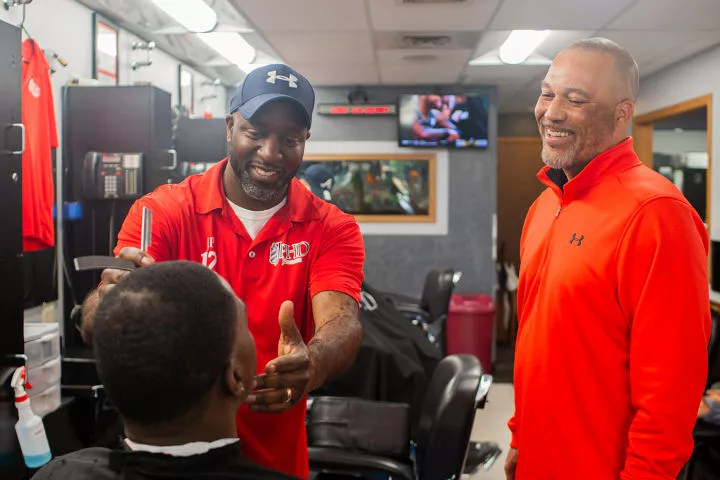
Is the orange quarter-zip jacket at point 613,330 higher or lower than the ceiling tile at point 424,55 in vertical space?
lower

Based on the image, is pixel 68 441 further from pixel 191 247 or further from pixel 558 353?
pixel 558 353

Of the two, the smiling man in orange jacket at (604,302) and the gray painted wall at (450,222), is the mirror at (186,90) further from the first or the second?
the smiling man in orange jacket at (604,302)

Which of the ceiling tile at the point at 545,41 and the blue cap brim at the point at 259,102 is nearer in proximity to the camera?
the blue cap brim at the point at 259,102

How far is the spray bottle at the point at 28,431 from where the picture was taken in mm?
2637

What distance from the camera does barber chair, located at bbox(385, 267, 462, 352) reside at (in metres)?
4.49

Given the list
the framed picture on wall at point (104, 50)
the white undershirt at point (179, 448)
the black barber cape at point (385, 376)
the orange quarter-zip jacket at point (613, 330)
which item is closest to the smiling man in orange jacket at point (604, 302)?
the orange quarter-zip jacket at point (613, 330)

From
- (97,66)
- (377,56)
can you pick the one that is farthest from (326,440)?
(377,56)

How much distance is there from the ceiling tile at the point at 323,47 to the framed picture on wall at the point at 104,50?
3.20 feet

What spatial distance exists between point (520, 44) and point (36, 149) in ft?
10.5

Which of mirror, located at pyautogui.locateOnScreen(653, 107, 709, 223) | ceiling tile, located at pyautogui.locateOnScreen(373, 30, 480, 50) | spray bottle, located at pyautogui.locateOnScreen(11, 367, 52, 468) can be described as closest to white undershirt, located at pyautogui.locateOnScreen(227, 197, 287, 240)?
spray bottle, located at pyautogui.locateOnScreen(11, 367, 52, 468)

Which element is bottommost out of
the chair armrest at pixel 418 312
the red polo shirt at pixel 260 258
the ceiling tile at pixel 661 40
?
the chair armrest at pixel 418 312

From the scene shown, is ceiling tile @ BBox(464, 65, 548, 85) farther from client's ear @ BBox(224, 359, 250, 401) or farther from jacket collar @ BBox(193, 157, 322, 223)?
client's ear @ BBox(224, 359, 250, 401)

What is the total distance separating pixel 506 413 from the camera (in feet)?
15.6

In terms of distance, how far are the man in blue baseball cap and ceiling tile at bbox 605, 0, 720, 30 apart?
2726mm
